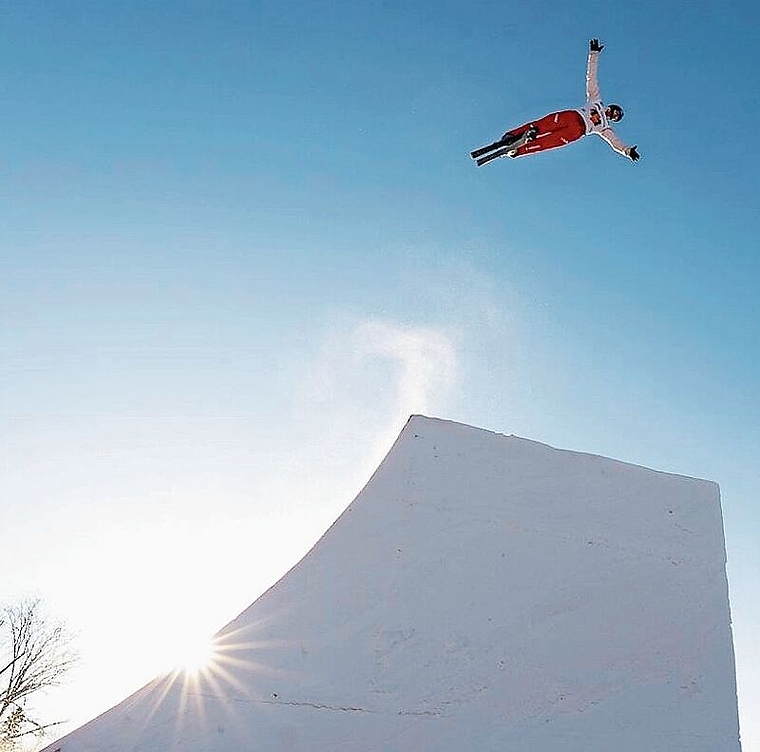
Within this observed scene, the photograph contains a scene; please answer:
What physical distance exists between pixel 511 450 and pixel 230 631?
73.1 inches

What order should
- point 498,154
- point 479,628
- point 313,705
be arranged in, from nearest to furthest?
1. point 313,705
2. point 479,628
3. point 498,154

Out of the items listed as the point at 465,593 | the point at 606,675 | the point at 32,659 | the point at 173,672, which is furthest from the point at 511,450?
the point at 32,659

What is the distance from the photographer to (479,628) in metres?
4.07

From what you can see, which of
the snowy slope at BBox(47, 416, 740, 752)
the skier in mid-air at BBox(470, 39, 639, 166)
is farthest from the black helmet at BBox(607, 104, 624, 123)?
the snowy slope at BBox(47, 416, 740, 752)

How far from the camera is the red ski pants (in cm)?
718

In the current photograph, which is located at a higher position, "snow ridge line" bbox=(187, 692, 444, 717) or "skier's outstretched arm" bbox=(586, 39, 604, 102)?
"skier's outstretched arm" bbox=(586, 39, 604, 102)

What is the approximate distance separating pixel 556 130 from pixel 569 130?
14 cm

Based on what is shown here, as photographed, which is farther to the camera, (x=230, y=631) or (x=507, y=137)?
(x=507, y=137)

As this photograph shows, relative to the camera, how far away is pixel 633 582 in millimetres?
4441

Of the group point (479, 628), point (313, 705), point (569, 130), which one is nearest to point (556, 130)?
point (569, 130)

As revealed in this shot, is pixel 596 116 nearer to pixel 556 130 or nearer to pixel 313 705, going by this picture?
pixel 556 130

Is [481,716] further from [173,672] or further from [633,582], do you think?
[173,672]

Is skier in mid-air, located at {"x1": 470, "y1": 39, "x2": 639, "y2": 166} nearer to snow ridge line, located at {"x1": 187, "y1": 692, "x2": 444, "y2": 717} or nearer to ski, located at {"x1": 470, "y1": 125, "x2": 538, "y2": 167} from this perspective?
ski, located at {"x1": 470, "y1": 125, "x2": 538, "y2": 167}

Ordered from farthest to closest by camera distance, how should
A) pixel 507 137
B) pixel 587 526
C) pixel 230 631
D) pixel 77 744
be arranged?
pixel 507 137 → pixel 587 526 → pixel 230 631 → pixel 77 744
